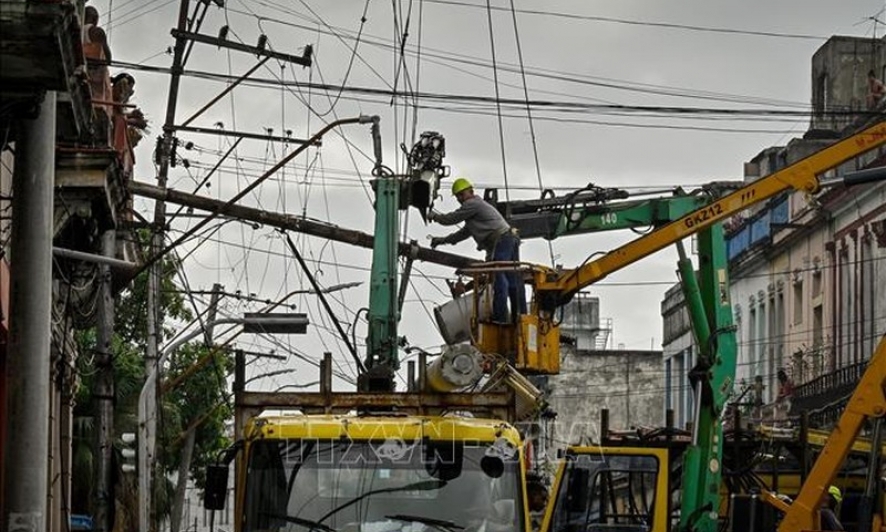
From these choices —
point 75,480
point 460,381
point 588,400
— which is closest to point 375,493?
point 460,381

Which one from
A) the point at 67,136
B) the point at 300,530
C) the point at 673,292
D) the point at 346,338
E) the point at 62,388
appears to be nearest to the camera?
the point at 300,530

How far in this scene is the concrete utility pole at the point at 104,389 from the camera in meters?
30.6

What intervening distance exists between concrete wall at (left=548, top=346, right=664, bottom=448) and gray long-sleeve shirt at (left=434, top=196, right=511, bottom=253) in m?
63.7

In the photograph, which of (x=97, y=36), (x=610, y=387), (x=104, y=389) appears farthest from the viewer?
(x=610, y=387)

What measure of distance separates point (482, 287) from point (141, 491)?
32.3 ft

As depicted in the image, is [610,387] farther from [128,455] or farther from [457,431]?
[457,431]

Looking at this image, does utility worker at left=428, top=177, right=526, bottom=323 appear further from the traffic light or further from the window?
the window

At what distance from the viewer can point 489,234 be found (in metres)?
26.0

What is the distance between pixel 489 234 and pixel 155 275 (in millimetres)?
9415

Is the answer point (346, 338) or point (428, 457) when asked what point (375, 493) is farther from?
point (346, 338)

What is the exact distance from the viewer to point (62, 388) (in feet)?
103

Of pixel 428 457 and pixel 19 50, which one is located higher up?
pixel 19 50

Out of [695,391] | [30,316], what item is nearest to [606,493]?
[695,391]

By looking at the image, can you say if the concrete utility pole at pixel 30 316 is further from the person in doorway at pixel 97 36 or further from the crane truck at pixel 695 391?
the person in doorway at pixel 97 36
